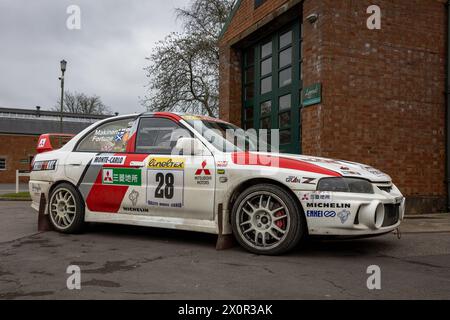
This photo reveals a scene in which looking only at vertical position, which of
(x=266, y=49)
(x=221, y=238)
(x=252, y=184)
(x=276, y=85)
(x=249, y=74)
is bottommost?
(x=221, y=238)

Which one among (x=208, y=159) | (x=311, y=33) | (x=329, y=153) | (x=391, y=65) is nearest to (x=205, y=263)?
(x=208, y=159)

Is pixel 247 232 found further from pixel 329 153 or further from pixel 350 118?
pixel 350 118

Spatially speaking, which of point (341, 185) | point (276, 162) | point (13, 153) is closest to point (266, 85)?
point (276, 162)

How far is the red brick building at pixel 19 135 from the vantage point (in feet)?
126

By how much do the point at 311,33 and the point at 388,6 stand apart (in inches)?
66.8

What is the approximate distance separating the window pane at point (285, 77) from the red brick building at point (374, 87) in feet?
0.15

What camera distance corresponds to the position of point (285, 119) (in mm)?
10766

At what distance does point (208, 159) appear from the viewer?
16.5 ft

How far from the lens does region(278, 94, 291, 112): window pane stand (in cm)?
1063

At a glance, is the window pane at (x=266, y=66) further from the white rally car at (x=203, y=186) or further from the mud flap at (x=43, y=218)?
the mud flap at (x=43, y=218)

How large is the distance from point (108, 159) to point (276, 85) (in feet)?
20.8

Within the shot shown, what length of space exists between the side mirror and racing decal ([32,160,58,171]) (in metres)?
2.07

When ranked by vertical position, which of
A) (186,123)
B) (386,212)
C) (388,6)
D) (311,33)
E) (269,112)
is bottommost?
(386,212)

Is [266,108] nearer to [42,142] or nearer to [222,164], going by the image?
[42,142]
